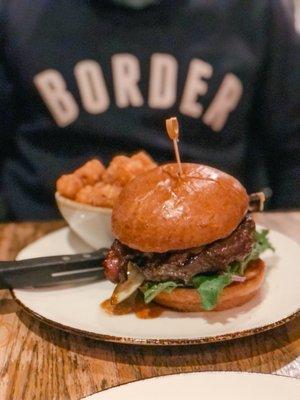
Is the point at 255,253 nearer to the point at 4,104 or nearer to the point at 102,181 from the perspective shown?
the point at 102,181

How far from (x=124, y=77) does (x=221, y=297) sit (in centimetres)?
127

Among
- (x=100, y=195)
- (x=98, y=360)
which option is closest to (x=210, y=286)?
(x=98, y=360)

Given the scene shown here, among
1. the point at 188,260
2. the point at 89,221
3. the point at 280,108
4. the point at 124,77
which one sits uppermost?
the point at 188,260

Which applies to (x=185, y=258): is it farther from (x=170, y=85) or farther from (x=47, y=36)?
(x=47, y=36)

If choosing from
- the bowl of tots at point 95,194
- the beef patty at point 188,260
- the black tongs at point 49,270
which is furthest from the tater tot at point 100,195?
the beef patty at point 188,260

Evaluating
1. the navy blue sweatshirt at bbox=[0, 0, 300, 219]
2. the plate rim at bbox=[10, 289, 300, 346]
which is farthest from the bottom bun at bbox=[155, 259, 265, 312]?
the navy blue sweatshirt at bbox=[0, 0, 300, 219]

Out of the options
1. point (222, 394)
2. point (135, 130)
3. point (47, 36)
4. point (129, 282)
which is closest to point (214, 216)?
point (129, 282)

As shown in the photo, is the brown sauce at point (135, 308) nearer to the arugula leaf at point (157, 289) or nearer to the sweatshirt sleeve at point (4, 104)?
the arugula leaf at point (157, 289)

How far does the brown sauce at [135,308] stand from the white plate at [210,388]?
0.28m

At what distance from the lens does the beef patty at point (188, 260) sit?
107 cm

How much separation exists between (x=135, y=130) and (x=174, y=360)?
1.28 meters

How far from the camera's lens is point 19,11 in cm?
214

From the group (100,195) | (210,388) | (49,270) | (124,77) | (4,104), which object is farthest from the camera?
(4,104)

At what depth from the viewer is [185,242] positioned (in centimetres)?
104
